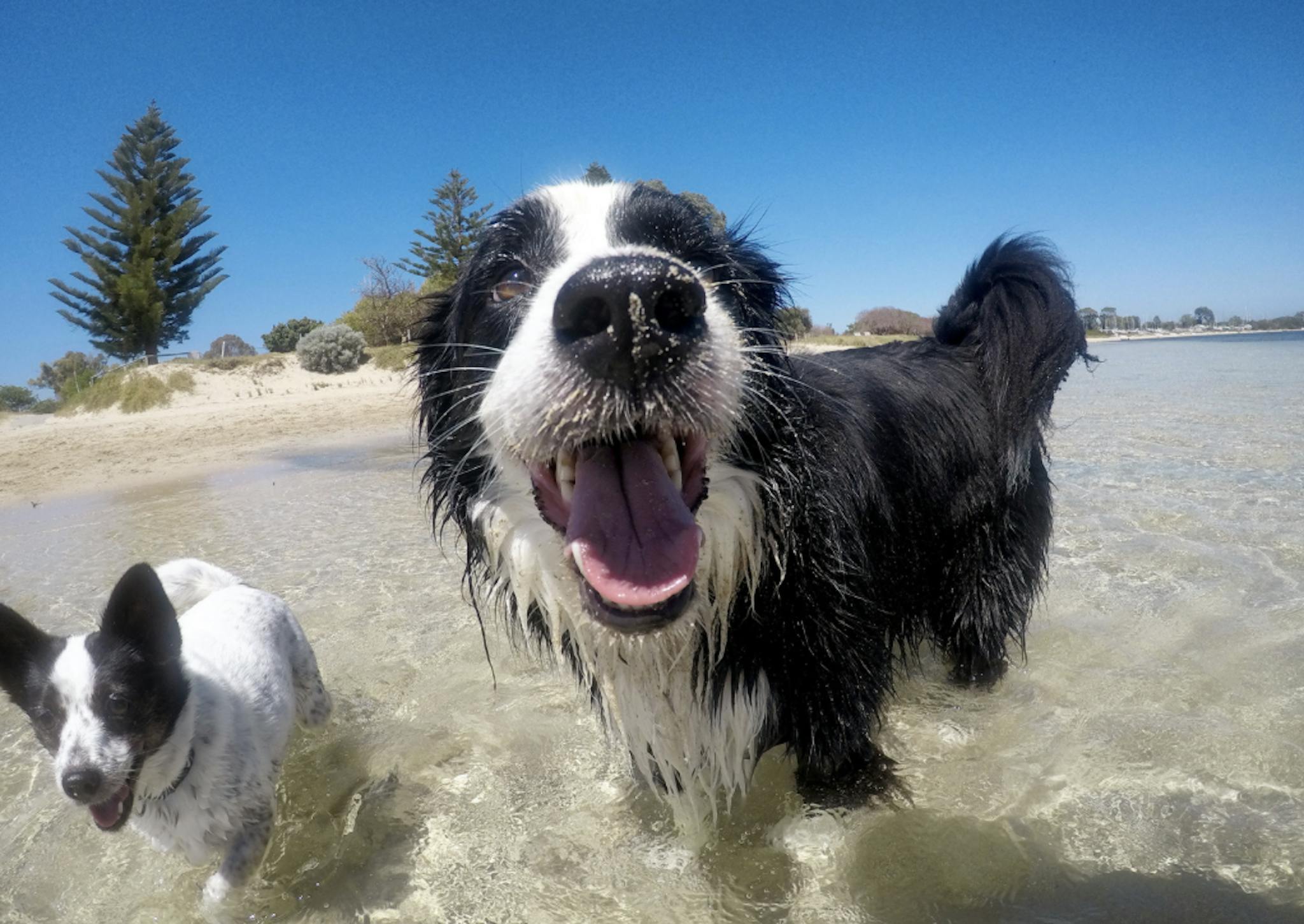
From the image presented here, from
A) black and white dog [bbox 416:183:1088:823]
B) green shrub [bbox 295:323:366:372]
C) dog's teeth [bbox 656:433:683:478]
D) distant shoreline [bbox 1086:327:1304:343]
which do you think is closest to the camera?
black and white dog [bbox 416:183:1088:823]

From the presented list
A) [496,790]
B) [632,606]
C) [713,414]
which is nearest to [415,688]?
[496,790]

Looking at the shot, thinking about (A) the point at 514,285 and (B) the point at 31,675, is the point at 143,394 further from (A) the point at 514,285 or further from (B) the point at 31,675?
(A) the point at 514,285

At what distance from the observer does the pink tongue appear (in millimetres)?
1729

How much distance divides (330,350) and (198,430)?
10.4 m

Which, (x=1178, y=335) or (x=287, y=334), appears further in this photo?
(x=1178, y=335)

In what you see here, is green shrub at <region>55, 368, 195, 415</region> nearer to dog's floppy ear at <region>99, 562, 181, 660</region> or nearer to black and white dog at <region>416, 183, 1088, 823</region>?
dog's floppy ear at <region>99, 562, 181, 660</region>

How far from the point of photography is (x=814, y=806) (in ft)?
7.94

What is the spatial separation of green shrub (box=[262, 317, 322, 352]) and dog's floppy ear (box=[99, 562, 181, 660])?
32168 mm

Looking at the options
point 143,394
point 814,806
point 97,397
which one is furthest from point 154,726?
point 97,397

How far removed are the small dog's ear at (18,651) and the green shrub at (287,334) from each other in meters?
32.1

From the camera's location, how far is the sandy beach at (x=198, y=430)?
10375 millimetres

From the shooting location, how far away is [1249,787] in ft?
8.08

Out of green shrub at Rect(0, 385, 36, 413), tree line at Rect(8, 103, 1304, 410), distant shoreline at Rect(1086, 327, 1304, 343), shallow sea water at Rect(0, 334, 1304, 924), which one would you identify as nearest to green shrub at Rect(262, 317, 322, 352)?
tree line at Rect(8, 103, 1304, 410)

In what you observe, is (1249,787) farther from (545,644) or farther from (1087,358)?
(545,644)
